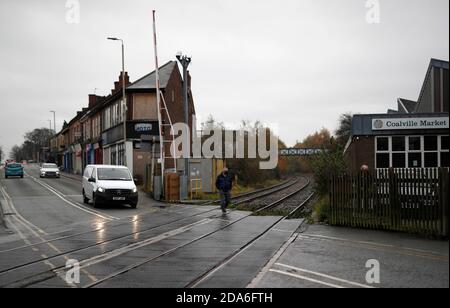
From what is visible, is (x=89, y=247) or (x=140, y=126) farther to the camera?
(x=140, y=126)

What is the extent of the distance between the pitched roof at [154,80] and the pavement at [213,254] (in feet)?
83.6

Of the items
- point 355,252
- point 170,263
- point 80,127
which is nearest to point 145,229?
point 170,263

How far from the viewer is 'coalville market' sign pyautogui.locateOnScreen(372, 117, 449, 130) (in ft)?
67.7

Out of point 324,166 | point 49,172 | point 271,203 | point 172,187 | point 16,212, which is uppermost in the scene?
point 324,166

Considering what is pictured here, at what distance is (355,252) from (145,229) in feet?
23.0

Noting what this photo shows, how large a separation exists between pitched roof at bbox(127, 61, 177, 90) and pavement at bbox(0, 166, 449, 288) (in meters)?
25.5

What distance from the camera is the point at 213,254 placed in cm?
1022

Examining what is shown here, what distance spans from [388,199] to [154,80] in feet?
110

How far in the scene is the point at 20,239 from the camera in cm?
1299

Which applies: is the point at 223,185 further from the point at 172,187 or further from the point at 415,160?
the point at 415,160

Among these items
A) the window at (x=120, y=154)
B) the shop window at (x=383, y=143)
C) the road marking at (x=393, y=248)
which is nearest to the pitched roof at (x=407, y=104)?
the shop window at (x=383, y=143)

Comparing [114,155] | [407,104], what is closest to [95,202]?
[114,155]

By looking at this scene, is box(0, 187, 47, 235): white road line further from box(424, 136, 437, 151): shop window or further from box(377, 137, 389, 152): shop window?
box(424, 136, 437, 151): shop window
